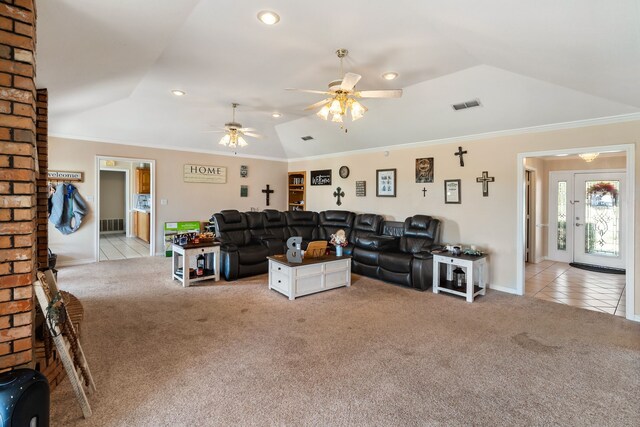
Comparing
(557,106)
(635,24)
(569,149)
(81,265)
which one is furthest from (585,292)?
(81,265)

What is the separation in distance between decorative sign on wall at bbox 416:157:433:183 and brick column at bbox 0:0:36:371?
5182 millimetres

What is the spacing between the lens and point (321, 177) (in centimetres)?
770

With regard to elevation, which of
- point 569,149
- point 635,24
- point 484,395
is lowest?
point 484,395

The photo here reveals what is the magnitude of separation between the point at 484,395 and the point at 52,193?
7054 mm

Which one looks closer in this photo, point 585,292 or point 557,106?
point 557,106

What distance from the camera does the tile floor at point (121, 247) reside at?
6.87 metres

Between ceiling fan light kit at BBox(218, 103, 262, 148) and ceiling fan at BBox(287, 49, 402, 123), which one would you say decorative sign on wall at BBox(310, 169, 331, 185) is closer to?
ceiling fan light kit at BBox(218, 103, 262, 148)

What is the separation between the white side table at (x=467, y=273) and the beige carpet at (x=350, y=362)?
0.22 m

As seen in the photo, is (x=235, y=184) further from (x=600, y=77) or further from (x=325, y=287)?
(x=600, y=77)

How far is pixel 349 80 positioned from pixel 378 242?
10.0 ft

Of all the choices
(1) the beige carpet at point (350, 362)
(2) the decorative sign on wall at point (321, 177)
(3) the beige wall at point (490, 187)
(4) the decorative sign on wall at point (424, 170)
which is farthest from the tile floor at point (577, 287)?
(2) the decorative sign on wall at point (321, 177)

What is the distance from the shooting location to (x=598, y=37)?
221 cm

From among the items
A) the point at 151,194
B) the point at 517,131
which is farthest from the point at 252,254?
the point at 517,131

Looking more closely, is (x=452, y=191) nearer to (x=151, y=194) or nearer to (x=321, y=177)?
(x=321, y=177)
